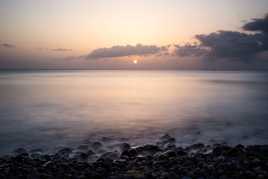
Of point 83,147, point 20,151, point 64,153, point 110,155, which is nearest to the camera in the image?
point 110,155

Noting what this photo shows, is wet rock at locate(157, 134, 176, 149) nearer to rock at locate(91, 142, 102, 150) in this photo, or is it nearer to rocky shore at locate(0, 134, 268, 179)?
rocky shore at locate(0, 134, 268, 179)

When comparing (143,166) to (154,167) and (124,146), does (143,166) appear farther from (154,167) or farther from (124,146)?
(124,146)

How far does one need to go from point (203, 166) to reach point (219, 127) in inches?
438

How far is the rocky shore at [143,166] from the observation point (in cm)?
855

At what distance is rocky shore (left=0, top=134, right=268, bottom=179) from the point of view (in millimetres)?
8555

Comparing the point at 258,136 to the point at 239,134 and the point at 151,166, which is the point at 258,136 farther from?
the point at 151,166

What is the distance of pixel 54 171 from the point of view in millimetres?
9328

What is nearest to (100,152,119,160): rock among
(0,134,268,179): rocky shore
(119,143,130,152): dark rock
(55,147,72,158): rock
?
(0,134,268,179): rocky shore

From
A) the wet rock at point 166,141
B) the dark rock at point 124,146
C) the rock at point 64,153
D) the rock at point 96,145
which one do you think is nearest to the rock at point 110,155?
the dark rock at point 124,146

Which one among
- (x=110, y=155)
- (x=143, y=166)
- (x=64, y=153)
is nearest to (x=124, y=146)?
(x=110, y=155)

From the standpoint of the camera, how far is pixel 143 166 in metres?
9.94

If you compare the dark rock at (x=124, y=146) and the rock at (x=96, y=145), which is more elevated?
the rock at (x=96, y=145)

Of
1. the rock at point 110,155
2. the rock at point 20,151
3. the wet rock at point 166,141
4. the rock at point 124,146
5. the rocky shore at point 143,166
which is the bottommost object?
the wet rock at point 166,141

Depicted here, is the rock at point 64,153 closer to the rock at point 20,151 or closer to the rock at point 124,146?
the rock at point 20,151
